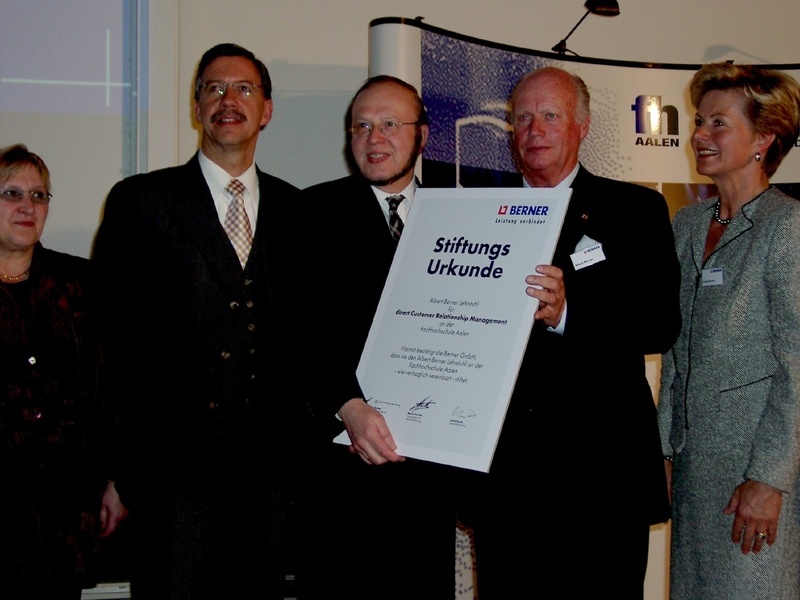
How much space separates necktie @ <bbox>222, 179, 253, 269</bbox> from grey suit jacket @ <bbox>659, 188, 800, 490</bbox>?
138 cm

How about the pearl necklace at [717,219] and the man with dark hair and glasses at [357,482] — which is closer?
the man with dark hair and glasses at [357,482]

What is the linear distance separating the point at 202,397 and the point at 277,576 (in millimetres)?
620

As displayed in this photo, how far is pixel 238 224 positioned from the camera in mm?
2469

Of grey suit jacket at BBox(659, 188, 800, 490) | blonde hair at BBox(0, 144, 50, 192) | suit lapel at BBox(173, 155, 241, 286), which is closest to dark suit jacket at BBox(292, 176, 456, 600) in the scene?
suit lapel at BBox(173, 155, 241, 286)

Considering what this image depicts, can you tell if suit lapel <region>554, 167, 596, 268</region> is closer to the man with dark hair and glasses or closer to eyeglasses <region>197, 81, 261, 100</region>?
the man with dark hair and glasses

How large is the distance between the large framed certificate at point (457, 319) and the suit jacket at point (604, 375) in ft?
0.61

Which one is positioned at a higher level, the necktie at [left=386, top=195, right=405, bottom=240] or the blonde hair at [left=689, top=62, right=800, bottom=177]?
the blonde hair at [left=689, top=62, right=800, bottom=177]

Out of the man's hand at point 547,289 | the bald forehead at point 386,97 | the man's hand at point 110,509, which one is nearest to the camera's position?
the man's hand at point 547,289

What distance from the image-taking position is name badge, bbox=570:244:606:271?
204 centimetres

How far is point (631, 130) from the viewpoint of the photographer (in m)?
3.77

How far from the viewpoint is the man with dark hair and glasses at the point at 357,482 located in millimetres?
2098

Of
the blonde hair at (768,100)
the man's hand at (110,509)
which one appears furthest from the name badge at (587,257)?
the man's hand at (110,509)

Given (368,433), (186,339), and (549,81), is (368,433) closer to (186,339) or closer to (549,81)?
(186,339)

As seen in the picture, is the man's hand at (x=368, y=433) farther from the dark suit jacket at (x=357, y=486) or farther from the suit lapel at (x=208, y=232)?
the suit lapel at (x=208, y=232)
